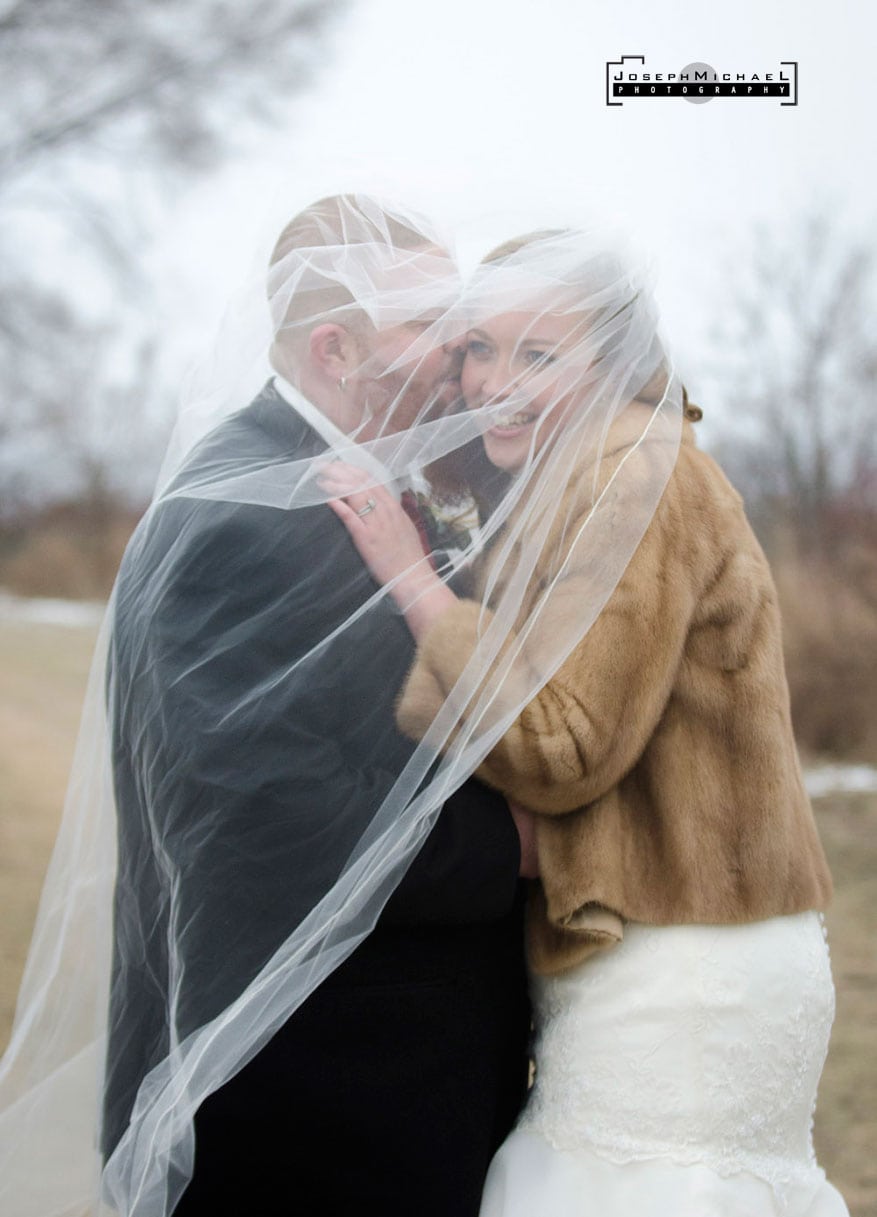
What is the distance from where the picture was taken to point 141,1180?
5.55 feet

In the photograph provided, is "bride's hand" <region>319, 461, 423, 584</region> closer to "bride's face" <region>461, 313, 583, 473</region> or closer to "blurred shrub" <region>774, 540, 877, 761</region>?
"bride's face" <region>461, 313, 583, 473</region>

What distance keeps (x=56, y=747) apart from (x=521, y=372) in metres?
6.19

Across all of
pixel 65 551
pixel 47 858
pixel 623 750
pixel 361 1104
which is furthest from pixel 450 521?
pixel 65 551

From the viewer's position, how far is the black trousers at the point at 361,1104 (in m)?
1.75

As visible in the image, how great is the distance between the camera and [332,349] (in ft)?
6.16

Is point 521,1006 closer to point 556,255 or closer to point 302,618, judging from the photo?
point 302,618

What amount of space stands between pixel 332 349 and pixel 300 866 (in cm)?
75

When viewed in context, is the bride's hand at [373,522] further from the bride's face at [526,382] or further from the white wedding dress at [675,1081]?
the white wedding dress at [675,1081]

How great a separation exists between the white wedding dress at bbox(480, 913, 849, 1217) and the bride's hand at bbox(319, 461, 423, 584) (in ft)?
2.06

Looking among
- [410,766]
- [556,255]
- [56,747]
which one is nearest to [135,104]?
[56,747]

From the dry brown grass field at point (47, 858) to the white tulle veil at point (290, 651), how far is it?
2.66 meters

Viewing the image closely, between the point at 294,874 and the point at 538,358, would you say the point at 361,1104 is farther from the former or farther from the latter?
the point at 538,358

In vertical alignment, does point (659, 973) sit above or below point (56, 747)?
above

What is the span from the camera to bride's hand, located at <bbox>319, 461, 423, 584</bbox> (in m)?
1.80
